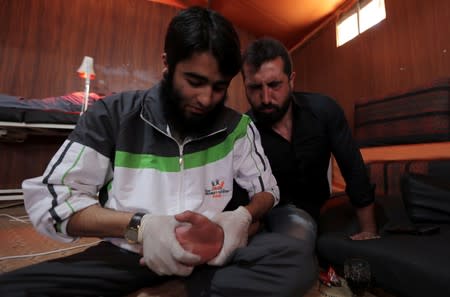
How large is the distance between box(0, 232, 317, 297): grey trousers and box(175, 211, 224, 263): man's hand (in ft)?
0.21

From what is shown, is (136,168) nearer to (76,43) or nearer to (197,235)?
(197,235)

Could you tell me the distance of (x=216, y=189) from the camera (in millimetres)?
624

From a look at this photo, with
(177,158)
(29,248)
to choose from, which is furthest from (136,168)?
(29,248)

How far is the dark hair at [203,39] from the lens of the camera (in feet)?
1.82

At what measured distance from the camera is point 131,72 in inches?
92.3

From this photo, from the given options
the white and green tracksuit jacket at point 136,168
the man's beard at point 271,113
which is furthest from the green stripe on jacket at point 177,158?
the man's beard at point 271,113

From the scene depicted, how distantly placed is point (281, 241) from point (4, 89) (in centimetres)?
249

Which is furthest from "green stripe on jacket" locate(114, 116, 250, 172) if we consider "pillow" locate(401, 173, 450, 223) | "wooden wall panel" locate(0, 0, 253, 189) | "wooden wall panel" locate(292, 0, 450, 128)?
A: "wooden wall panel" locate(0, 0, 253, 189)

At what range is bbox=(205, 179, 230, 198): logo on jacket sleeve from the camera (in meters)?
0.61

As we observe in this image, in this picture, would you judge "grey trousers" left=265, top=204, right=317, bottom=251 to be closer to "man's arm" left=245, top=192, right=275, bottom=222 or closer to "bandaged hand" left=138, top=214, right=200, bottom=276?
"man's arm" left=245, top=192, right=275, bottom=222

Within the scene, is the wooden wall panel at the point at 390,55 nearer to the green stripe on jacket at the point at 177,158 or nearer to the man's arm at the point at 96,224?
the green stripe on jacket at the point at 177,158

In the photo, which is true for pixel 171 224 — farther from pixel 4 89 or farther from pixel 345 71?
pixel 4 89

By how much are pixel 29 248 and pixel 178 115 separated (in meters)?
0.95

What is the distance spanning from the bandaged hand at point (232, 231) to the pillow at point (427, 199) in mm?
638
